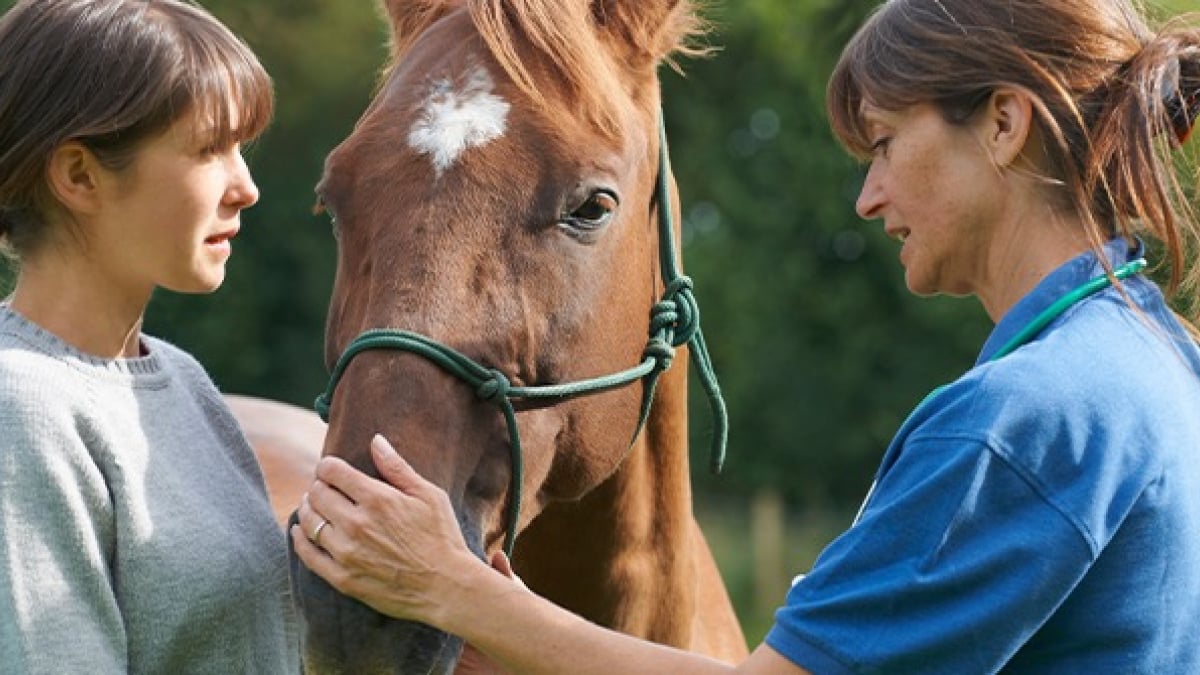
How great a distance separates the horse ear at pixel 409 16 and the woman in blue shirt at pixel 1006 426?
0.78 m

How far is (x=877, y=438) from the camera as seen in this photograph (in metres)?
14.0

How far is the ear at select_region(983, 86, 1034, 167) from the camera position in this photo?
190cm

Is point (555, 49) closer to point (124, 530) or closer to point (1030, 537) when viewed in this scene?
point (124, 530)

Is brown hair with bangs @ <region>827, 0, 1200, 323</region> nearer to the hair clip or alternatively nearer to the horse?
the hair clip

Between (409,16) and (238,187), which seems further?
(409,16)

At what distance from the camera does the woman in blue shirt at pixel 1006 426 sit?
1684mm

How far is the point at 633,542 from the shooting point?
111 inches

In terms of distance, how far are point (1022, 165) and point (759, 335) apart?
12772 mm

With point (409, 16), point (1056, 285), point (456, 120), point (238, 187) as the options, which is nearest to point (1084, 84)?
point (1056, 285)

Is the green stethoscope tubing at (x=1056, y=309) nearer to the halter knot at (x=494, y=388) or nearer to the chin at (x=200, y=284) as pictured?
the halter knot at (x=494, y=388)

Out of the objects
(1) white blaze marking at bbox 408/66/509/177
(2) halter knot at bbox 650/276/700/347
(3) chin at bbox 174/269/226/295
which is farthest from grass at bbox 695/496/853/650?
(3) chin at bbox 174/269/226/295

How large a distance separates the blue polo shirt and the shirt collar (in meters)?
0.08

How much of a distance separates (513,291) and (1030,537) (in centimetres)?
91

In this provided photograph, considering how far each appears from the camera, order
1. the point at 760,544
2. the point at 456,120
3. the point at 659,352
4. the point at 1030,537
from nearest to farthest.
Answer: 1. the point at 1030,537
2. the point at 456,120
3. the point at 659,352
4. the point at 760,544
